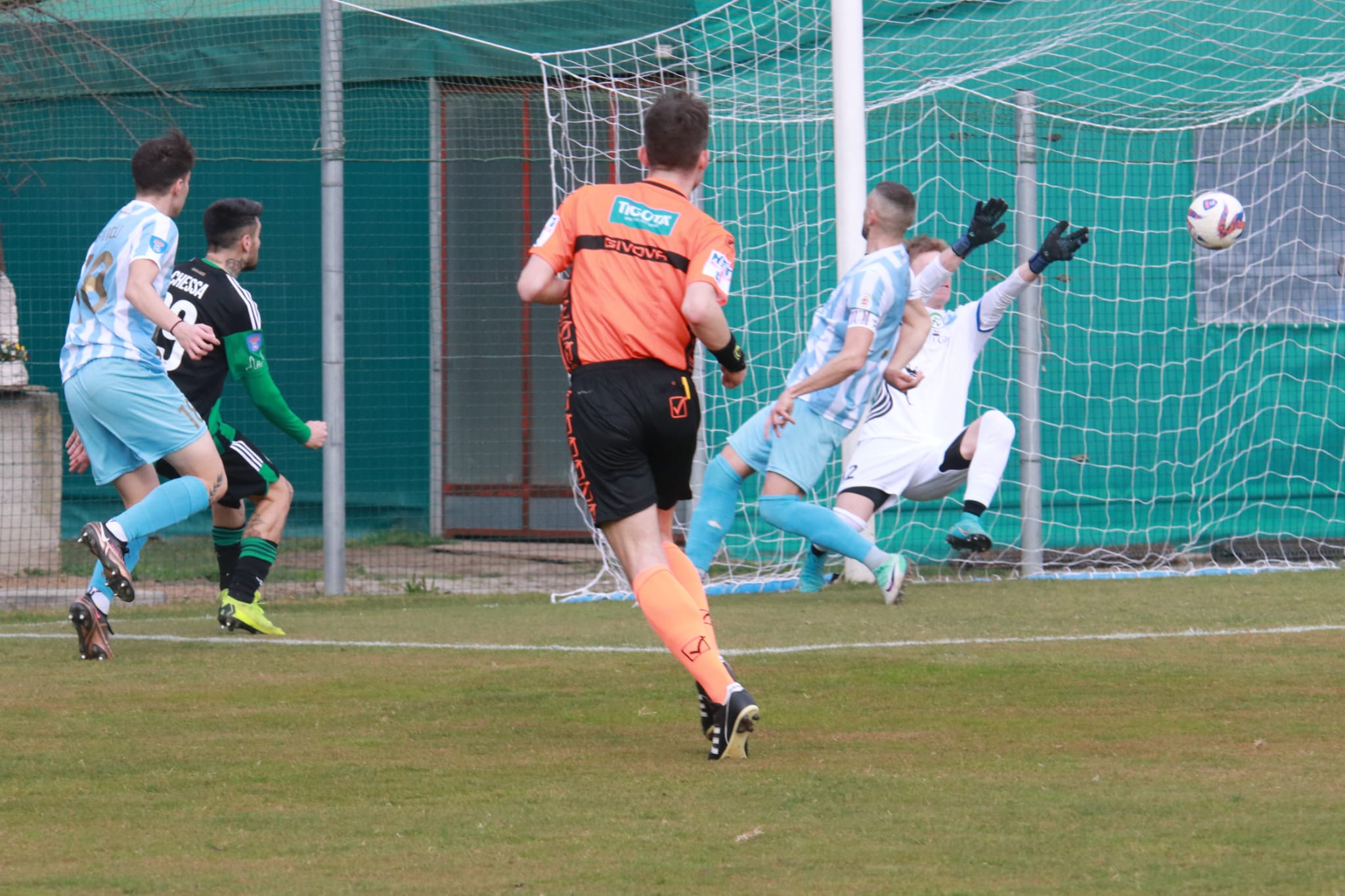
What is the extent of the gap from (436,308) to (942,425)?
5021mm

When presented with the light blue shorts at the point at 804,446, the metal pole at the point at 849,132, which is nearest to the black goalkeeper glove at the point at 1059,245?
the metal pole at the point at 849,132

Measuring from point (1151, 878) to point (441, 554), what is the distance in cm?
912

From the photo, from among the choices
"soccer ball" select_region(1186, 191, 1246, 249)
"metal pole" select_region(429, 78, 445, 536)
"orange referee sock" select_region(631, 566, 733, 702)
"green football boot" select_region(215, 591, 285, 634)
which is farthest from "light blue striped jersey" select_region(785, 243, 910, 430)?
"metal pole" select_region(429, 78, 445, 536)

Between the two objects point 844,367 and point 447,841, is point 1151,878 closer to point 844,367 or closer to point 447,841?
point 447,841

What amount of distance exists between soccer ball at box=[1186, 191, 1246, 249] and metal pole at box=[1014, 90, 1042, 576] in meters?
1.03

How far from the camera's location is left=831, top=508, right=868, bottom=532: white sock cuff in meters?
8.23

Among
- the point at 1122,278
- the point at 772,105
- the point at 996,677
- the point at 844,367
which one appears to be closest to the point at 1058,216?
the point at 1122,278

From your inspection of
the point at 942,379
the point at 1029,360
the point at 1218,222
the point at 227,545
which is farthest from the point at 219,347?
the point at 1218,222

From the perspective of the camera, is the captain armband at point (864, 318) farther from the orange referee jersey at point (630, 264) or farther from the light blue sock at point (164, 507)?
the light blue sock at point (164, 507)

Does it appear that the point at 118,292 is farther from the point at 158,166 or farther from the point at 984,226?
the point at 984,226

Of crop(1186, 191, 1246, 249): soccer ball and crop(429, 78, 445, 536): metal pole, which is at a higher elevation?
crop(1186, 191, 1246, 249): soccer ball

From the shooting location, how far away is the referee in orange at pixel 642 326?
4.55 meters

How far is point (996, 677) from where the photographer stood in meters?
5.54

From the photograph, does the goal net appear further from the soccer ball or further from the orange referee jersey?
the orange referee jersey
